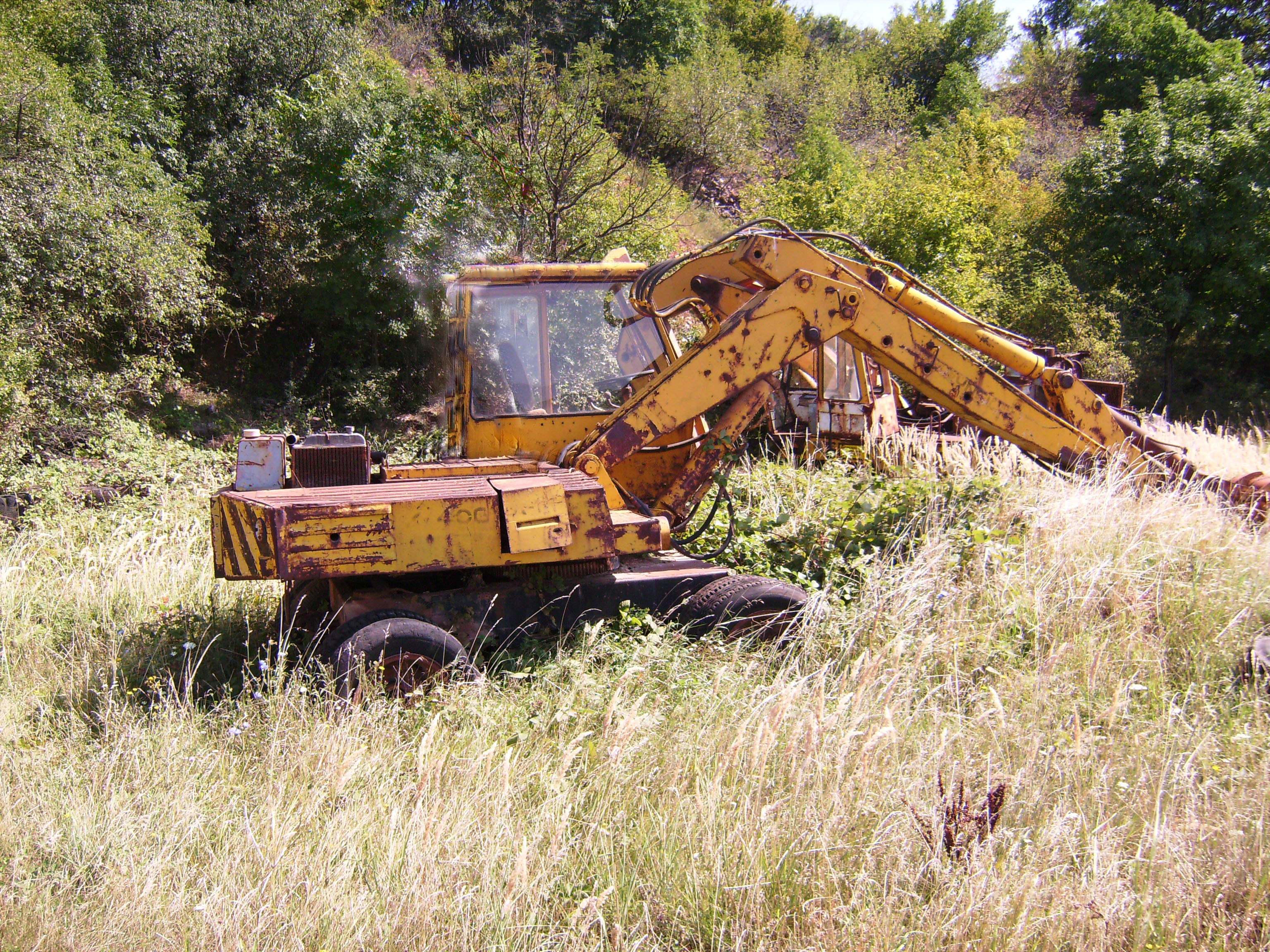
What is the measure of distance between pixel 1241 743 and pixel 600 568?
117 inches

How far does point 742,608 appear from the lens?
4.88 metres

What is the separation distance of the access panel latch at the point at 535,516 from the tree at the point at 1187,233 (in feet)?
61.9

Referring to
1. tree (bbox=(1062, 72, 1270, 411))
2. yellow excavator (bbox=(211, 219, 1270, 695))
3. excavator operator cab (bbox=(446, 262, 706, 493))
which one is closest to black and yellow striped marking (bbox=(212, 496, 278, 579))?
yellow excavator (bbox=(211, 219, 1270, 695))

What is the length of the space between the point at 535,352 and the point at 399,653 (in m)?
2.05

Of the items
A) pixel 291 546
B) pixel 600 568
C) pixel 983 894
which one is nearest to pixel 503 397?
pixel 600 568

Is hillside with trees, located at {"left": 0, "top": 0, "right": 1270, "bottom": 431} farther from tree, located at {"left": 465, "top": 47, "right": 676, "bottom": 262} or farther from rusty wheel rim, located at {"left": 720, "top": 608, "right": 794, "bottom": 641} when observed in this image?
rusty wheel rim, located at {"left": 720, "top": 608, "right": 794, "bottom": 641}

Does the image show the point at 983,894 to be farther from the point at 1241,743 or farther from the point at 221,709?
the point at 221,709

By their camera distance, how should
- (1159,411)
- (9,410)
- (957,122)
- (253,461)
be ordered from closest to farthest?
(253,461), (9,410), (1159,411), (957,122)

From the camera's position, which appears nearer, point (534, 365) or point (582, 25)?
point (534, 365)

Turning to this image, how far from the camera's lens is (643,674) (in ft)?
14.1

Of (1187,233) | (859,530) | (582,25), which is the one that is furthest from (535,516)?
(582,25)

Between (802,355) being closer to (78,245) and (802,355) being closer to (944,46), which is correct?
(78,245)

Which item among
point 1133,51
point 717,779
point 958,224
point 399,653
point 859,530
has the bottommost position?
point 717,779

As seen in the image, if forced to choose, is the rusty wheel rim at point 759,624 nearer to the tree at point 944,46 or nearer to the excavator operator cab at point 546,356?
the excavator operator cab at point 546,356
